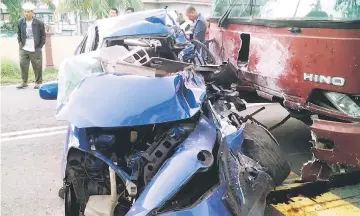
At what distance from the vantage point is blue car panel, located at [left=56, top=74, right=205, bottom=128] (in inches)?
88.1

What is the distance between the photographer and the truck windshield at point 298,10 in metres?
3.30

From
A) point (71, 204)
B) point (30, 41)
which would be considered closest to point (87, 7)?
point (30, 41)

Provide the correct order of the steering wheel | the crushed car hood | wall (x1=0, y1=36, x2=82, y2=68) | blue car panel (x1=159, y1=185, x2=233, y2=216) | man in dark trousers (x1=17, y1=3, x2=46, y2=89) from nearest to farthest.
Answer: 1. blue car panel (x1=159, y1=185, x2=233, y2=216)
2. the crushed car hood
3. the steering wheel
4. man in dark trousers (x1=17, y1=3, x2=46, y2=89)
5. wall (x1=0, y1=36, x2=82, y2=68)

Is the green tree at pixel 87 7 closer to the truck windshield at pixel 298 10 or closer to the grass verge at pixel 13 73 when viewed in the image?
the grass verge at pixel 13 73

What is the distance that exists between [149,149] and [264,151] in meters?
0.95

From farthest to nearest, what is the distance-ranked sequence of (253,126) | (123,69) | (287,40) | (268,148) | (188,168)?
(287,40) < (253,126) < (268,148) < (123,69) < (188,168)

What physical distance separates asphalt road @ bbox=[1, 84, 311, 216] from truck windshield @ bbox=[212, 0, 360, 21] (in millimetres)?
1572

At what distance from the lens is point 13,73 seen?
10039 mm

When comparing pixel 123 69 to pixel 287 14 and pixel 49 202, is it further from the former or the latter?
pixel 287 14

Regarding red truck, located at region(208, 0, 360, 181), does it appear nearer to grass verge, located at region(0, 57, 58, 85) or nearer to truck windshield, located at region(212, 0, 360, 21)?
truck windshield, located at region(212, 0, 360, 21)

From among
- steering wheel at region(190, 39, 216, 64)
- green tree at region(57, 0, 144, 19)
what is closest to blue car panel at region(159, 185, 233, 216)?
steering wheel at region(190, 39, 216, 64)

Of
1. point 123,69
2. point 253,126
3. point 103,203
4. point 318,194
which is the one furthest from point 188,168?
point 318,194

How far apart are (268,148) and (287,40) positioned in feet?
4.22

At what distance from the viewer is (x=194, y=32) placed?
6270 millimetres
